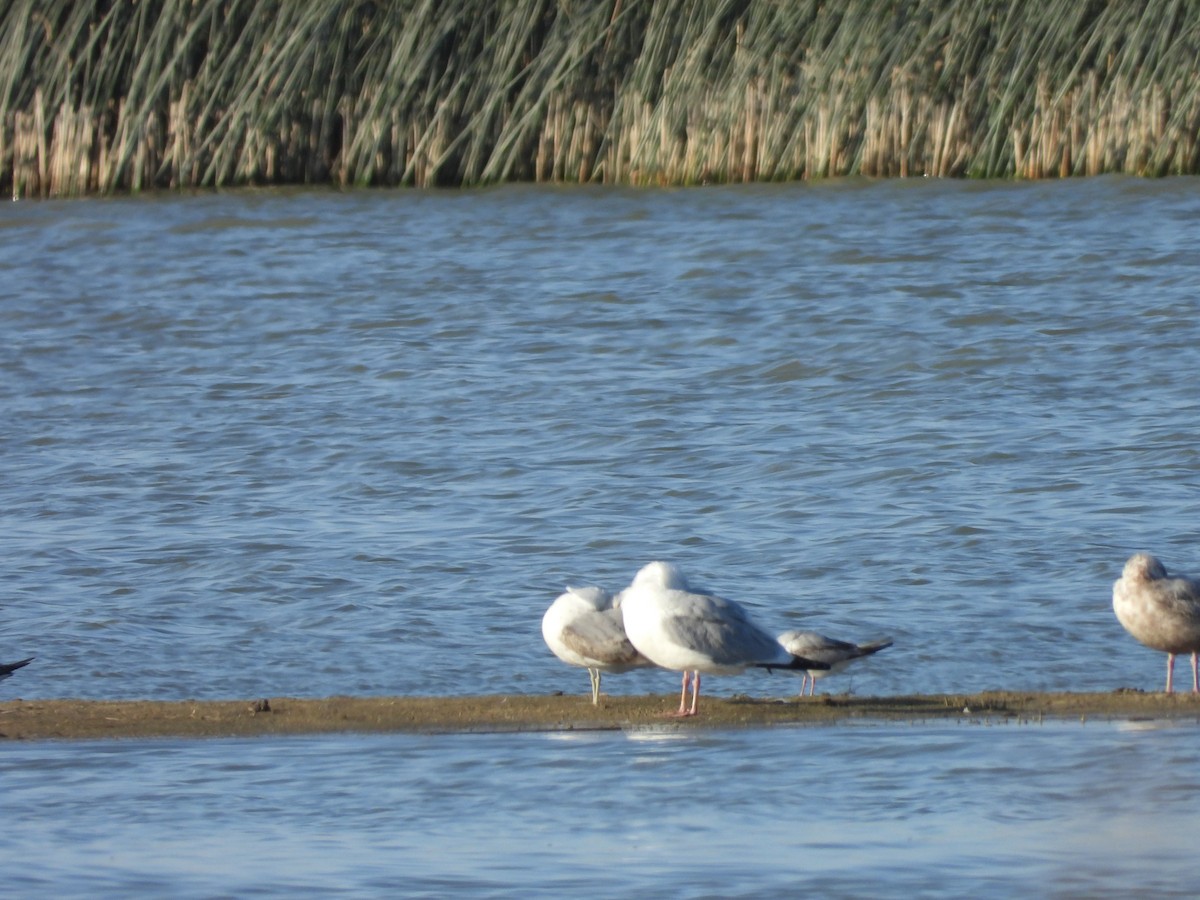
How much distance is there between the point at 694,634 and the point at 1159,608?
5.67ft

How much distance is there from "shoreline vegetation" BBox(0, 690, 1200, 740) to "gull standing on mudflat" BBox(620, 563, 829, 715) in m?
0.18

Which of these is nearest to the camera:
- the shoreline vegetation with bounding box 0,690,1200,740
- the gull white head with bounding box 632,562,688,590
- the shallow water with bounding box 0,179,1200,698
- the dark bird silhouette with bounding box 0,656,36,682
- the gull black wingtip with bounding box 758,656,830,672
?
the shoreline vegetation with bounding box 0,690,1200,740

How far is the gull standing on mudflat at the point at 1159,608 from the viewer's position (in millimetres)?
7062

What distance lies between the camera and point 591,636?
23.0 ft

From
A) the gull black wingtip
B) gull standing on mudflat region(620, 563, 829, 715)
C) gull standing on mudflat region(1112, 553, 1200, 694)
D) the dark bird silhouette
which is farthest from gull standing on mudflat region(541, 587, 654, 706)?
the dark bird silhouette

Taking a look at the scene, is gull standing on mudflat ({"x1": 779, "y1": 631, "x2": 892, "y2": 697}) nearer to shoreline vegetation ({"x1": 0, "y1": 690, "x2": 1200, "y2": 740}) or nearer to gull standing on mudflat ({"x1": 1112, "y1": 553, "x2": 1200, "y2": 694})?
shoreline vegetation ({"x1": 0, "y1": 690, "x2": 1200, "y2": 740})

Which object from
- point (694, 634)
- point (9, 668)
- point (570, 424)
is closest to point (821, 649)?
point (694, 634)

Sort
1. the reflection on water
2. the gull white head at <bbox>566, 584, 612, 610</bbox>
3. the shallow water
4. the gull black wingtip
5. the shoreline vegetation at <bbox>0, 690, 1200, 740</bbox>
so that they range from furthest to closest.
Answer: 1. the shallow water
2. the gull white head at <bbox>566, 584, 612, 610</bbox>
3. the gull black wingtip
4. the shoreline vegetation at <bbox>0, 690, 1200, 740</bbox>
5. the reflection on water

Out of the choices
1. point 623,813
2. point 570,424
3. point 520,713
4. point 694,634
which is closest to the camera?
point 623,813

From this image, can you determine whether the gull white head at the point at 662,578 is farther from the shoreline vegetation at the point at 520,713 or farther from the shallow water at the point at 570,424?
the shallow water at the point at 570,424

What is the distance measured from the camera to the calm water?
5449 millimetres

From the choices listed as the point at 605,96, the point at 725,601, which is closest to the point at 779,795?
the point at 725,601

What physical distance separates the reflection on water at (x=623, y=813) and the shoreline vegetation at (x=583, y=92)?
12.3m

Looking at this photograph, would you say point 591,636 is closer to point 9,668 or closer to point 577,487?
point 9,668
